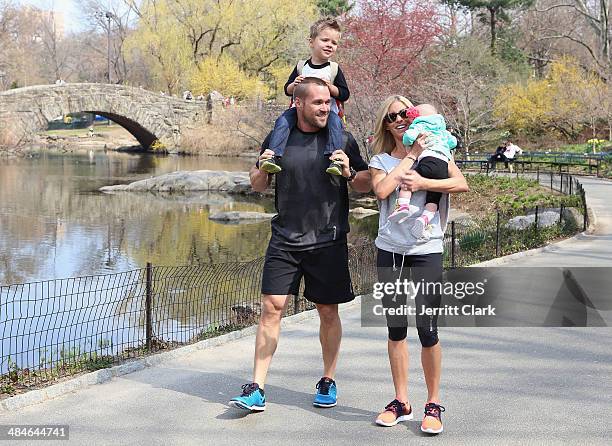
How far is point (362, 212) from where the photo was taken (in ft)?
80.5

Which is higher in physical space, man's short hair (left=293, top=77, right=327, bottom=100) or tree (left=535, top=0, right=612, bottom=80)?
tree (left=535, top=0, right=612, bottom=80)

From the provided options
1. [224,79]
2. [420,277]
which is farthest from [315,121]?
[224,79]

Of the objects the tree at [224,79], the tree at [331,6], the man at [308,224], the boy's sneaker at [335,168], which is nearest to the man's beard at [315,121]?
the man at [308,224]

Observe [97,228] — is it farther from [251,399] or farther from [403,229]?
[403,229]

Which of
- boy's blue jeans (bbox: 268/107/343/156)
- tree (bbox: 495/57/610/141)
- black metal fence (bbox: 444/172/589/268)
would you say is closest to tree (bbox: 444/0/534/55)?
tree (bbox: 495/57/610/141)

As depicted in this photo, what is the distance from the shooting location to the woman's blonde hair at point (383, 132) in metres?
4.80

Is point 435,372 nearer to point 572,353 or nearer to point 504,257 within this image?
point 572,353

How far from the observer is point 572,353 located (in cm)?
648

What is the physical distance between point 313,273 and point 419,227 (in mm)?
868

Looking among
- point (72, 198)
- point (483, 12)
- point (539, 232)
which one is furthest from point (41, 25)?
point (539, 232)

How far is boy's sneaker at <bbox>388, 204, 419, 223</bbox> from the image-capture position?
4.54 m

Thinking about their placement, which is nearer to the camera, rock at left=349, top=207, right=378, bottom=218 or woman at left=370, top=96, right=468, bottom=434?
woman at left=370, top=96, right=468, bottom=434

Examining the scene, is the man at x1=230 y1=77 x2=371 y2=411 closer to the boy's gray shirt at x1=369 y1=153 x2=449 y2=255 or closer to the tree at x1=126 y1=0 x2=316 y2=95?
the boy's gray shirt at x1=369 y1=153 x2=449 y2=255

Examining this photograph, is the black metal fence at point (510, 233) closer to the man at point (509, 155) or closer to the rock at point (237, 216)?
the rock at point (237, 216)
